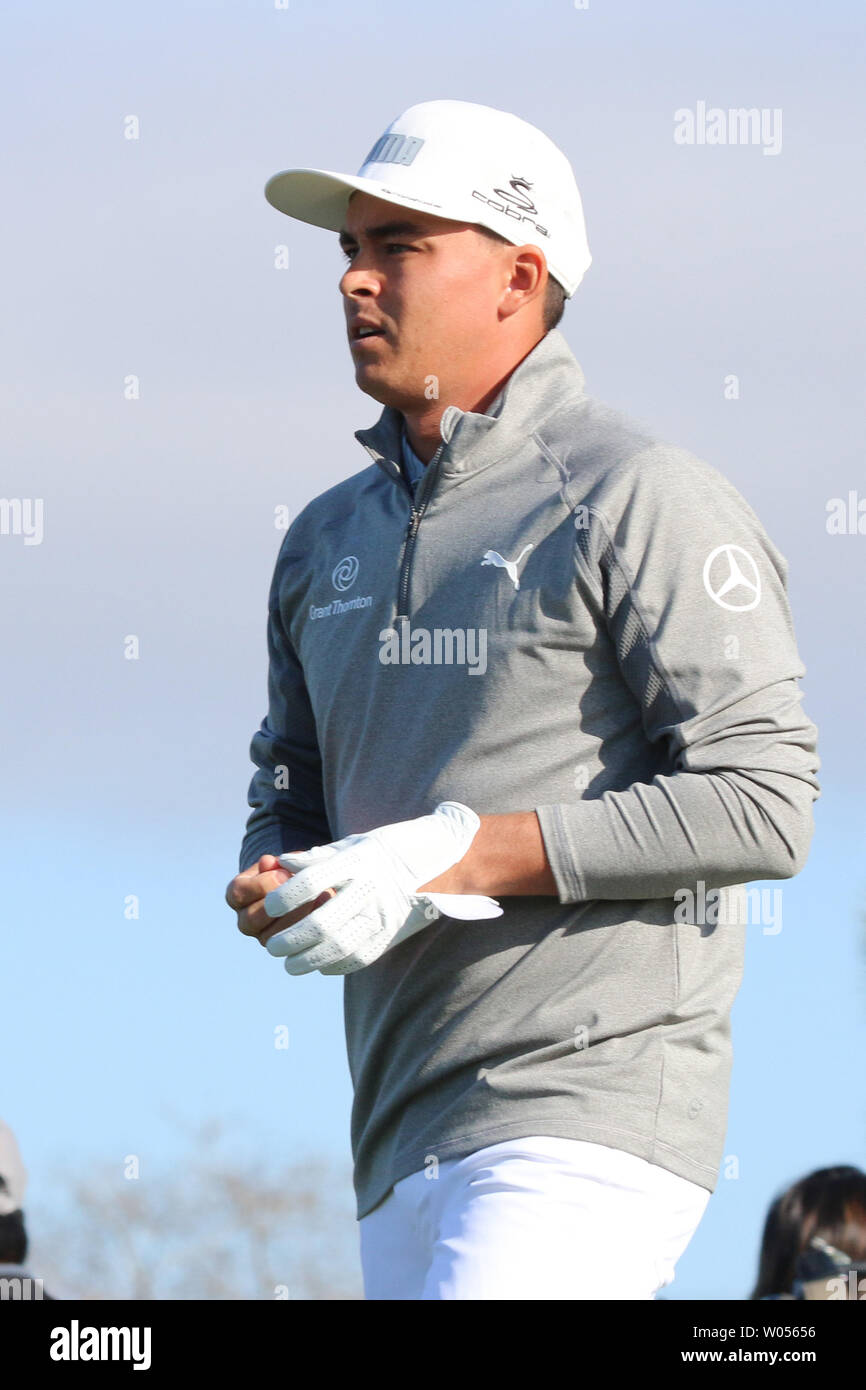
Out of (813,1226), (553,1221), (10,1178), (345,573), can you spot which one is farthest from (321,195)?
(813,1226)

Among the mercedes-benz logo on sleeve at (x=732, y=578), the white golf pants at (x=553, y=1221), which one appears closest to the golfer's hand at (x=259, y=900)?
the white golf pants at (x=553, y=1221)

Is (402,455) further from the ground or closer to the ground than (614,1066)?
further from the ground

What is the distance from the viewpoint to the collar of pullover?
4.30 meters

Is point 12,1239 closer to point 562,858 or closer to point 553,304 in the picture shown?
point 562,858

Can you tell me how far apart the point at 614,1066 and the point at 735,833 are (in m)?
0.48

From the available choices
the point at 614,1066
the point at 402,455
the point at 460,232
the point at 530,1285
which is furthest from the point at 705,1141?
the point at 460,232

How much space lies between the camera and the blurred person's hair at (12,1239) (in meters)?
5.05

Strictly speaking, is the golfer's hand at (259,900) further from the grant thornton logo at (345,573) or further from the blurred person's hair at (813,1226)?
the blurred person's hair at (813,1226)

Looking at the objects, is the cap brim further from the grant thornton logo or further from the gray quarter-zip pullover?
the grant thornton logo

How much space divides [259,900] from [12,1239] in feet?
5.74

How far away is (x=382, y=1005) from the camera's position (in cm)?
416

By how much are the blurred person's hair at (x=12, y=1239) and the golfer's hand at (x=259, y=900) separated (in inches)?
62.0

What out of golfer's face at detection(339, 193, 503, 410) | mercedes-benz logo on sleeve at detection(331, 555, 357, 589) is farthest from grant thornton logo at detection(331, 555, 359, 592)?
golfer's face at detection(339, 193, 503, 410)
